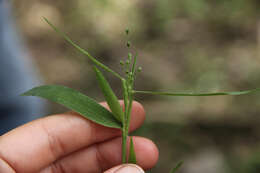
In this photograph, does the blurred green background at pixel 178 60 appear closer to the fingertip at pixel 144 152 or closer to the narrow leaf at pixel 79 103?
the fingertip at pixel 144 152

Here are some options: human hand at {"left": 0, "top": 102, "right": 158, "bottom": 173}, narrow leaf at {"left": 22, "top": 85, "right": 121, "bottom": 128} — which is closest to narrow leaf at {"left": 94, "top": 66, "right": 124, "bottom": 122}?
narrow leaf at {"left": 22, "top": 85, "right": 121, "bottom": 128}

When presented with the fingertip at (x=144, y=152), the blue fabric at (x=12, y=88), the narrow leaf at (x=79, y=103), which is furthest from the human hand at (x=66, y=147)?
the blue fabric at (x=12, y=88)

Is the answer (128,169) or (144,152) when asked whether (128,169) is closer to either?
(128,169)

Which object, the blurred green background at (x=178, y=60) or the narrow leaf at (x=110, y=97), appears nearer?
the narrow leaf at (x=110, y=97)

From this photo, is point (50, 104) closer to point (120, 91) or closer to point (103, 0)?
point (120, 91)

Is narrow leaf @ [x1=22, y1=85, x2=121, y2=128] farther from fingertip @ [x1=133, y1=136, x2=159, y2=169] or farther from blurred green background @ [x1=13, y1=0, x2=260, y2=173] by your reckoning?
blurred green background @ [x1=13, y1=0, x2=260, y2=173]

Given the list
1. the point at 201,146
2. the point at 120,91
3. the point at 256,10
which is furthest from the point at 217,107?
the point at 256,10

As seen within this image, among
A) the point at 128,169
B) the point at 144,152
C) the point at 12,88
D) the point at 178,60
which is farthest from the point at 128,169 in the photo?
the point at 178,60
